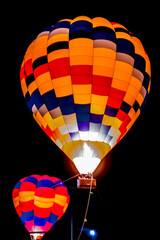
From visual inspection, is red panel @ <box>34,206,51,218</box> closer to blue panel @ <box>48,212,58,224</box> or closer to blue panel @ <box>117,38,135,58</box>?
blue panel @ <box>48,212,58,224</box>

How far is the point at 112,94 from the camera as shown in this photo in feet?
17.4

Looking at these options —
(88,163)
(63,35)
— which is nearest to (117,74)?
(63,35)

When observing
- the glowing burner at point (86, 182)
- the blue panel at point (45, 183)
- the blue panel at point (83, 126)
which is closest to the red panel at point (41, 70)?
the blue panel at point (83, 126)

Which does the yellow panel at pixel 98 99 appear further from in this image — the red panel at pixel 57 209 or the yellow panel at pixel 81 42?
the red panel at pixel 57 209

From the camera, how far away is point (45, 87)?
5.42 meters

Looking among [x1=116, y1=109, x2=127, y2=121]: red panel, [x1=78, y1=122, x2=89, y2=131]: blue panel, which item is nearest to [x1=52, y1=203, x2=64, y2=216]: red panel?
[x1=78, y1=122, x2=89, y2=131]: blue panel

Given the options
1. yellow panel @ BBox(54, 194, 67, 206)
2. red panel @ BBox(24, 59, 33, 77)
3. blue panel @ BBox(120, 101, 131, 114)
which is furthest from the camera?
yellow panel @ BBox(54, 194, 67, 206)

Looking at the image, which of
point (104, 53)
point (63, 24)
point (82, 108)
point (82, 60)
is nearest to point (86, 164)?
point (82, 108)

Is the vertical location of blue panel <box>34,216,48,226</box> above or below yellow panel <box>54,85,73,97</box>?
below

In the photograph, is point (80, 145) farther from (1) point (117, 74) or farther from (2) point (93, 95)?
(1) point (117, 74)

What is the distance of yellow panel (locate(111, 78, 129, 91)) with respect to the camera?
5.26 m

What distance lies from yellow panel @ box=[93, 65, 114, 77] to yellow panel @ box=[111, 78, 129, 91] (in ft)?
0.47

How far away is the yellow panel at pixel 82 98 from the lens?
5246mm

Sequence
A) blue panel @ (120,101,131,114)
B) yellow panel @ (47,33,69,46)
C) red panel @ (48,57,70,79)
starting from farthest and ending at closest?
blue panel @ (120,101,131,114) < yellow panel @ (47,33,69,46) < red panel @ (48,57,70,79)
